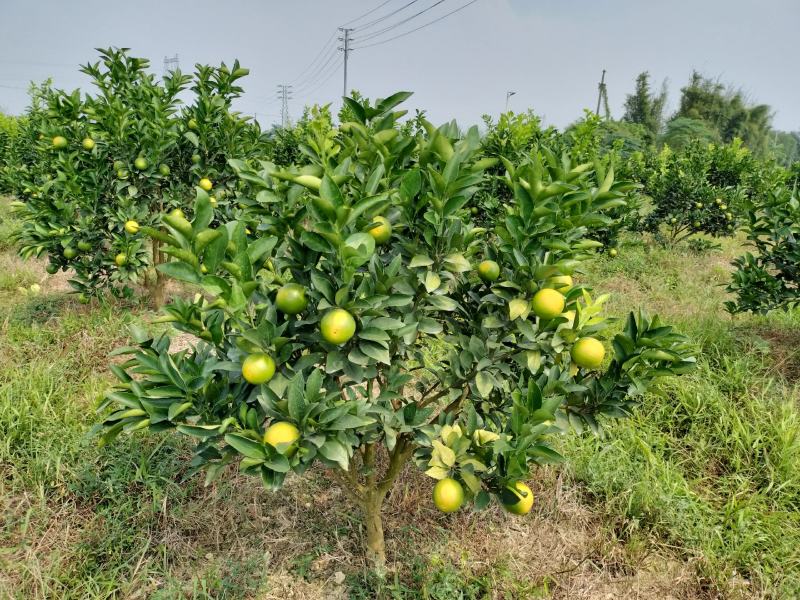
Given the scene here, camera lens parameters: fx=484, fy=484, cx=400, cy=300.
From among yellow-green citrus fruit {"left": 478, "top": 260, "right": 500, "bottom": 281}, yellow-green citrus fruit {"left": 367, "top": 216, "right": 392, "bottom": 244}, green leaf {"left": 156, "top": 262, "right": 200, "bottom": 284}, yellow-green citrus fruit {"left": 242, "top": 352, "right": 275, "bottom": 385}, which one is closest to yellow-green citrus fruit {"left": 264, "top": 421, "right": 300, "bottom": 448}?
yellow-green citrus fruit {"left": 242, "top": 352, "right": 275, "bottom": 385}

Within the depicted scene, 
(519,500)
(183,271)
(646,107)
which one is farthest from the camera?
(646,107)

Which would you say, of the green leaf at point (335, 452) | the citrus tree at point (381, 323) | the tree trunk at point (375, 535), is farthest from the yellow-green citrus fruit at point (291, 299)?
the tree trunk at point (375, 535)

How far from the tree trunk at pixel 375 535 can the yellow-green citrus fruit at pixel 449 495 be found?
0.59 metres

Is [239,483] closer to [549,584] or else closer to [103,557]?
[103,557]

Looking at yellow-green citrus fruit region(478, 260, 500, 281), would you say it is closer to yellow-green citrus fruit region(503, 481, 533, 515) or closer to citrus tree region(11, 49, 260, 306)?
yellow-green citrus fruit region(503, 481, 533, 515)

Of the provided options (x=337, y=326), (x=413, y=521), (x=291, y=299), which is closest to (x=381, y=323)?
(x=337, y=326)

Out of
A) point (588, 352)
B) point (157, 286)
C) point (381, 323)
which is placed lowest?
point (157, 286)

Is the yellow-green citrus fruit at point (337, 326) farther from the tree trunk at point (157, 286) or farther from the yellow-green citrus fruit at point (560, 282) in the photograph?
the tree trunk at point (157, 286)

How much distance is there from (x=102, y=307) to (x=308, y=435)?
3.57 m

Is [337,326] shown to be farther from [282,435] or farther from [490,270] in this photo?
[490,270]

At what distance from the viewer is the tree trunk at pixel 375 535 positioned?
1.84 meters

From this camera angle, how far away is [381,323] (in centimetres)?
122

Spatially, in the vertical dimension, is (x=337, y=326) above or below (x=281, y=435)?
above

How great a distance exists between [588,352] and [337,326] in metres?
0.76
